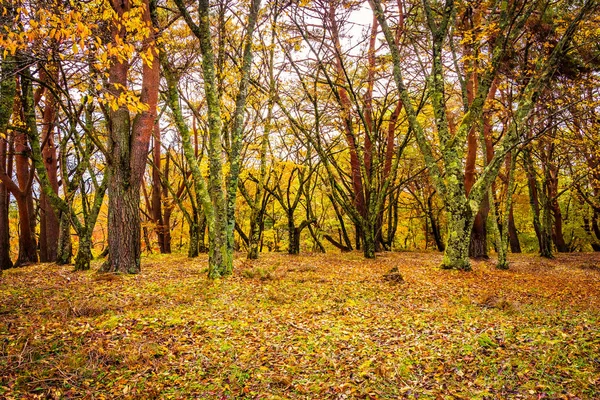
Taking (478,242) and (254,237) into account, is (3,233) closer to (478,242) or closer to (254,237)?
(254,237)

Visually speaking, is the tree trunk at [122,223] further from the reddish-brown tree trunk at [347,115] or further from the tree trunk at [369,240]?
the tree trunk at [369,240]

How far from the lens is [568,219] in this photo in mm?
23125

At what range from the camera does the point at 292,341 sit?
475cm

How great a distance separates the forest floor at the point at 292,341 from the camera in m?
3.58

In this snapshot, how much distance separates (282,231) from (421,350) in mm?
18974

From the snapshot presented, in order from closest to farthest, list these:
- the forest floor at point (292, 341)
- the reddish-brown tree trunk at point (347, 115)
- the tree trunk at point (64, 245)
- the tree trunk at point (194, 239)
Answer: the forest floor at point (292, 341)
the tree trunk at point (64, 245)
the reddish-brown tree trunk at point (347, 115)
the tree trunk at point (194, 239)

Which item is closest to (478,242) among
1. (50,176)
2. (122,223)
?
(122,223)

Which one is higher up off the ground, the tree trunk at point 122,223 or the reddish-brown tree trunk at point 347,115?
the reddish-brown tree trunk at point 347,115

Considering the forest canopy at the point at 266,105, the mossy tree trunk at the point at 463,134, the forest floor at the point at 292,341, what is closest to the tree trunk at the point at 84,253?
the forest canopy at the point at 266,105

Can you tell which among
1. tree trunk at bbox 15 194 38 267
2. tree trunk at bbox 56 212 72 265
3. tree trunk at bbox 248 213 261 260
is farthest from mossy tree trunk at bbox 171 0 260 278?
tree trunk at bbox 15 194 38 267

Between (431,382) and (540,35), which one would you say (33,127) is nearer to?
Answer: (431,382)

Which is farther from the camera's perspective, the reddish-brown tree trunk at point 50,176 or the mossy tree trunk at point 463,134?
the reddish-brown tree trunk at point 50,176

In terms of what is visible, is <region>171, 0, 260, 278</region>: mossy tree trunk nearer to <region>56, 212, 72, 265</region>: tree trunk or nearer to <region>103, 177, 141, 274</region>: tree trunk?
<region>103, 177, 141, 274</region>: tree trunk

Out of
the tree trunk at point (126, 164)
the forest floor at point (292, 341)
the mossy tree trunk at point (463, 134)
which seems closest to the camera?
the forest floor at point (292, 341)
